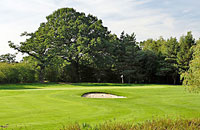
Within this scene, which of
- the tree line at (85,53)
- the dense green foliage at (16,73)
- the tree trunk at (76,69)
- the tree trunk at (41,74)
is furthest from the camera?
the tree trunk at (76,69)

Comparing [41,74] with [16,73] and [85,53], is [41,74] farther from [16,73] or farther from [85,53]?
[85,53]

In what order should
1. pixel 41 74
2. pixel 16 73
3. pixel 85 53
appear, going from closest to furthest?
pixel 16 73
pixel 85 53
pixel 41 74

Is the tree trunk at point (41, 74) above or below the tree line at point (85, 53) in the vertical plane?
below

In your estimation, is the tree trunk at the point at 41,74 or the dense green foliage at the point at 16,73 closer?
the dense green foliage at the point at 16,73

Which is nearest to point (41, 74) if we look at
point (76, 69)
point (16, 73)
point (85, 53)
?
point (16, 73)

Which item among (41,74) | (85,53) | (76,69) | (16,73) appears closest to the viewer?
(16,73)

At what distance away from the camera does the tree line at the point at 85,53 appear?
42188mm

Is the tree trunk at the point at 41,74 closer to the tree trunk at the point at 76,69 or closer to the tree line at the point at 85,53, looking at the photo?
the tree line at the point at 85,53

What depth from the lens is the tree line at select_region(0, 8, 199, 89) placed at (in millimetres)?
42188

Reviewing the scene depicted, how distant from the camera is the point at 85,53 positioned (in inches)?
1681

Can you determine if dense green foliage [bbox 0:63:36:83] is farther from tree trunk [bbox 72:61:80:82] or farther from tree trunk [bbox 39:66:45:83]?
tree trunk [bbox 72:61:80:82]

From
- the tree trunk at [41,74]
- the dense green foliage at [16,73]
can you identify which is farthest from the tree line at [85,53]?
the dense green foliage at [16,73]

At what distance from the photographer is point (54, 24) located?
143ft

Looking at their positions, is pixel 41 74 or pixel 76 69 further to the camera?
pixel 76 69
